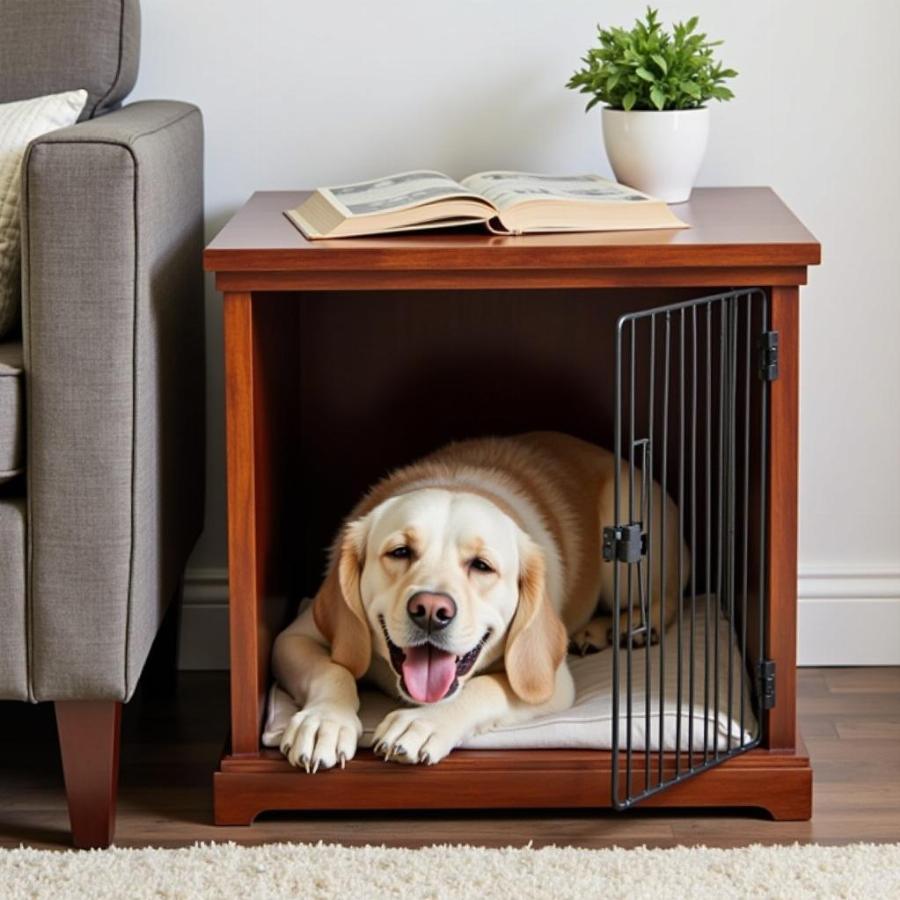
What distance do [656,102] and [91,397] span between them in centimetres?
75

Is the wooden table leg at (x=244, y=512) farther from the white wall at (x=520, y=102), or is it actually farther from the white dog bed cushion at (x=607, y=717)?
the white wall at (x=520, y=102)

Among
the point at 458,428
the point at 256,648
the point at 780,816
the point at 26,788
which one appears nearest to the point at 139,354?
the point at 256,648

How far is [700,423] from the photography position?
85.7 inches

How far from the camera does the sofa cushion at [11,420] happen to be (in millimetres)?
1558

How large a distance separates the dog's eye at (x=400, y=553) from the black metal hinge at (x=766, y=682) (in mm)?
399

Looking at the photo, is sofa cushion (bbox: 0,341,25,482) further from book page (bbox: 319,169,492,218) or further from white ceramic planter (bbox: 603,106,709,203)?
white ceramic planter (bbox: 603,106,709,203)

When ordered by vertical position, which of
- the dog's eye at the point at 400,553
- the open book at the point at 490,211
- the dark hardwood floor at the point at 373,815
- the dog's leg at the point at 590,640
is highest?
the open book at the point at 490,211

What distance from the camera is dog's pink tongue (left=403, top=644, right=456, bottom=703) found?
1678 millimetres

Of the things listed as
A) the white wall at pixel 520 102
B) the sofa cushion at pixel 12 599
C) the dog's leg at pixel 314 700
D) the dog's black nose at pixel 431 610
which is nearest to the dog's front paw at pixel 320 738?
the dog's leg at pixel 314 700

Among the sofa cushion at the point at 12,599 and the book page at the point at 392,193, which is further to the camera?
the book page at the point at 392,193

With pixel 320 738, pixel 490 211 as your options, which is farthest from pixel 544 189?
pixel 320 738

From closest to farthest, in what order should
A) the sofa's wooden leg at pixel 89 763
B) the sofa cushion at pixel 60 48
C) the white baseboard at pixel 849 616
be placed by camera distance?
the sofa's wooden leg at pixel 89 763
the sofa cushion at pixel 60 48
the white baseboard at pixel 849 616

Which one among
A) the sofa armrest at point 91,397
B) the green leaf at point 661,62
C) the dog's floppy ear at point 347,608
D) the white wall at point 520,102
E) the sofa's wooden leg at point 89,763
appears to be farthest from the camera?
the white wall at point 520,102

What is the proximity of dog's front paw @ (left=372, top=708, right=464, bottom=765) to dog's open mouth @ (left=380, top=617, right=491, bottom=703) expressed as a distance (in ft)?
0.07
